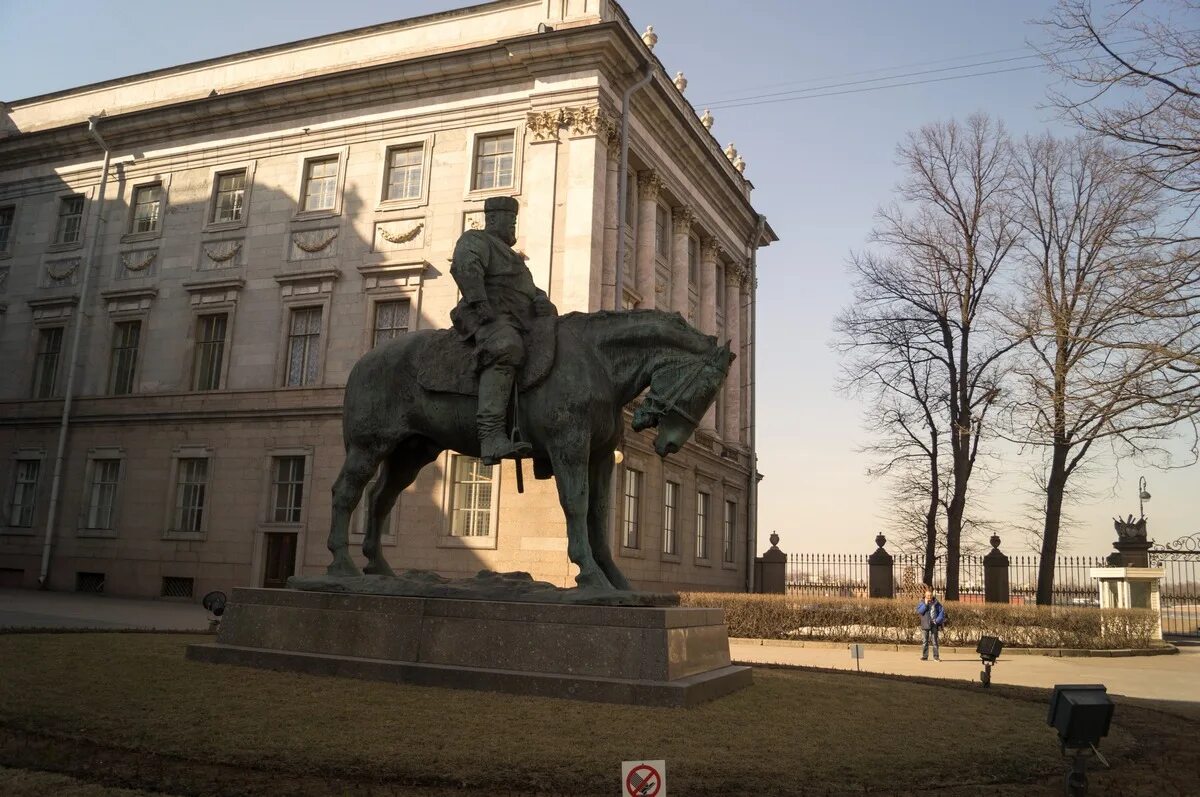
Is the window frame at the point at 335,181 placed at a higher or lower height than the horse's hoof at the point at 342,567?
higher

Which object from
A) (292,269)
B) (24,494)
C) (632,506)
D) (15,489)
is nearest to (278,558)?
(292,269)

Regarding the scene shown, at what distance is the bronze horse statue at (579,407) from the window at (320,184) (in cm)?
2009

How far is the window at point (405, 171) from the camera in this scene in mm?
27031

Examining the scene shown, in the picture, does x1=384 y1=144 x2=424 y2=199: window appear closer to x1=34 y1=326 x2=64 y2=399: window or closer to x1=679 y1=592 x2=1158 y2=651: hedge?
x1=34 y1=326 x2=64 y2=399: window

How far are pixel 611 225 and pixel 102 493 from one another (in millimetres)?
17765

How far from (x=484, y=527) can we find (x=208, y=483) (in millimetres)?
8965

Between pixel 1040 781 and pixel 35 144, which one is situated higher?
pixel 35 144

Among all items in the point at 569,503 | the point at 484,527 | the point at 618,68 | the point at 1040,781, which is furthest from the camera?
the point at 618,68

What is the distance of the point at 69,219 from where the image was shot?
1270 inches

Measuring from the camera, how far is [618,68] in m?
25.9

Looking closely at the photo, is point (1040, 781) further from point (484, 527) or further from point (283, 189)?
point (283, 189)

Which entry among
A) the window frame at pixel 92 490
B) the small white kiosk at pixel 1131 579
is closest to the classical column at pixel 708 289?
the small white kiosk at pixel 1131 579

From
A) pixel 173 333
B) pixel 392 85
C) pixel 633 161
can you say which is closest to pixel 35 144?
pixel 173 333

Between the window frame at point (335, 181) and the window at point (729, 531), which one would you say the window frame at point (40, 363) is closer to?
the window frame at point (335, 181)
